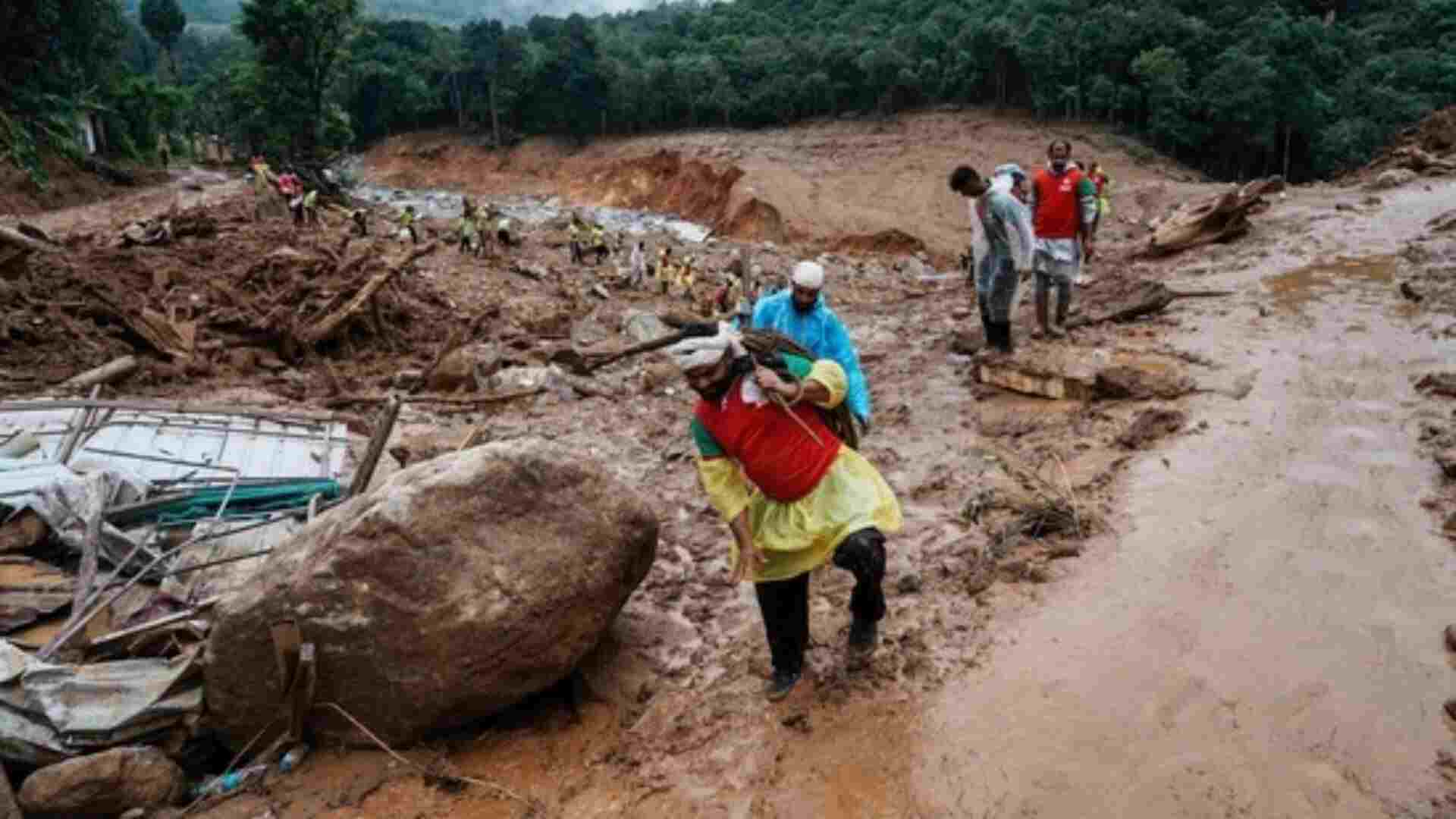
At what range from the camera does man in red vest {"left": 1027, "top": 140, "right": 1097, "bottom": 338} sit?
6957 millimetres

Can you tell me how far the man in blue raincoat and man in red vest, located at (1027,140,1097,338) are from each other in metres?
4.10

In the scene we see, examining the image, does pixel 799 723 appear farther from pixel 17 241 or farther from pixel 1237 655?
A: pixel 17 241

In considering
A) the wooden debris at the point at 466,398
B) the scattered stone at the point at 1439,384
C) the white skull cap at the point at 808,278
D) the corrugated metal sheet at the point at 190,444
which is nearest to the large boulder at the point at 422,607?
the white skull cap at the point at 808,278

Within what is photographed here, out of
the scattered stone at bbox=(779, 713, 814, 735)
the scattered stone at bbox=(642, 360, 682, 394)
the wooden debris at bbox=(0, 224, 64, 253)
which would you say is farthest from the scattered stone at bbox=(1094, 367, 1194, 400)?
the wooden debris at bbox=(0, 224, 64, 253)

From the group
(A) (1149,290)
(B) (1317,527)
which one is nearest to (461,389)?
(A) (1149,290)

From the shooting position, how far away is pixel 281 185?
68.6 feet

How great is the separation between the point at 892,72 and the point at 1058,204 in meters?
34.2

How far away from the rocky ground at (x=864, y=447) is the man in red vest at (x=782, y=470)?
626 mm

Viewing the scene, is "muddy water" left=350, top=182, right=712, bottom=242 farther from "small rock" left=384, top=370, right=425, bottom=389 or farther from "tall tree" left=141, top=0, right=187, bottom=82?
"small rock" left=384, top=370, right=425, bottom=389

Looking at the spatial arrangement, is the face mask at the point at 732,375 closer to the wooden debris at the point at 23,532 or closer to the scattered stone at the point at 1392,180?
the wooden debris at the point at 23,532

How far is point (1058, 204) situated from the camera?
22.8ft

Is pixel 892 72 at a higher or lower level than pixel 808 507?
higher

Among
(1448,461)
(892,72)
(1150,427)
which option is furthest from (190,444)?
(892,72)

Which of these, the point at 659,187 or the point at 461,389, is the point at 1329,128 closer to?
the point at 659,187
